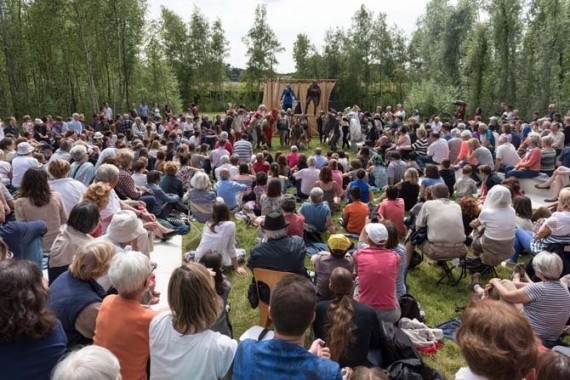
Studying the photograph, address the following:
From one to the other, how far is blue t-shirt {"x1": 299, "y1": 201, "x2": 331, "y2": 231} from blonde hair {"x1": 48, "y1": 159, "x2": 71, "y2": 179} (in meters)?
3.34

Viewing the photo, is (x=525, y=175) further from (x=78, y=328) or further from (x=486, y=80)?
(x=486, y=80)

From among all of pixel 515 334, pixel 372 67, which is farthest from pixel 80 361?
pixel 372 67

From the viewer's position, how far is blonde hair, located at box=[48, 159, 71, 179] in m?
5.35

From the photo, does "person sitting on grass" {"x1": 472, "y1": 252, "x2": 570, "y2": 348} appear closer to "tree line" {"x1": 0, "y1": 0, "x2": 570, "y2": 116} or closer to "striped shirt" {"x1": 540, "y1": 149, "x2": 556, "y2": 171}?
"striped shirt" {"x1": 540, "y1": 149, "x2": 556, "y2": 171}

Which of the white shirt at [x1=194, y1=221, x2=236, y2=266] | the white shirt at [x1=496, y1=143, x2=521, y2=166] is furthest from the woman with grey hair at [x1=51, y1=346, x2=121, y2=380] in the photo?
the white shirt at [x1=496, y1=143, x2=521, y2=166]

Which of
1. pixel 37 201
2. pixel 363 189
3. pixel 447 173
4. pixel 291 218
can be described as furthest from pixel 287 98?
pixel 37 201

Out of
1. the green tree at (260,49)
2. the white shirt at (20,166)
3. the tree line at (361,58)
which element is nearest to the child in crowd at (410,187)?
the white shirt at (20,166)

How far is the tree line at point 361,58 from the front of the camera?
19.9 m

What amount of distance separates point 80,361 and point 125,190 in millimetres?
5383

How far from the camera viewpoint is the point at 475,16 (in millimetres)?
25906

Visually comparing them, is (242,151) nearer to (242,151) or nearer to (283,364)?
(242,151)

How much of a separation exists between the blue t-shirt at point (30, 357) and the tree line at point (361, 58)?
68.8 ft

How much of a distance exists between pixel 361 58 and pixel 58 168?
98.3 feet

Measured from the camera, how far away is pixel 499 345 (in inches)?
80.0
